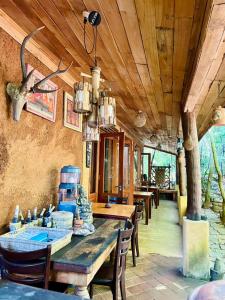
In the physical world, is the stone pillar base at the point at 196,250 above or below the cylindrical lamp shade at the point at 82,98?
below

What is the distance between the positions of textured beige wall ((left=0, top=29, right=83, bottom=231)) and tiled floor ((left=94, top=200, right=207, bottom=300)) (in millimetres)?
1334

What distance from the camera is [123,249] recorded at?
2172mm

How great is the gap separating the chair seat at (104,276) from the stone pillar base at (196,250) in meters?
1.35

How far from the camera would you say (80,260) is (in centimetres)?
158

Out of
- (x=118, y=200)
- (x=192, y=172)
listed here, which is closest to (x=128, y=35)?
(x=192, y=172)

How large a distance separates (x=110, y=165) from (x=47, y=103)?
131 inches

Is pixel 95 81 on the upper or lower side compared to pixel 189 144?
upper

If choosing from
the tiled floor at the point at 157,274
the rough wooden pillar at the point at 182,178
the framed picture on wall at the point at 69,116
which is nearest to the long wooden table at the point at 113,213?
the tiled floor at the point at 157,274

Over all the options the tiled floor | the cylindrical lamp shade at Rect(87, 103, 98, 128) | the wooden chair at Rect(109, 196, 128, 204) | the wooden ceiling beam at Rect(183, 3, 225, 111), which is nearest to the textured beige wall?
the cylindrical lamp shade at Rect(87, 103, 98, 128)

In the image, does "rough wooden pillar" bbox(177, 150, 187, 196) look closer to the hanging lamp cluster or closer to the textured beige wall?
the textured beige wall

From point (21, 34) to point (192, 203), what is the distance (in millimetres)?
2923

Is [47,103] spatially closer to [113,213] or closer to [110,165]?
[113,213]

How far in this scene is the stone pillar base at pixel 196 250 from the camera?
314 cm

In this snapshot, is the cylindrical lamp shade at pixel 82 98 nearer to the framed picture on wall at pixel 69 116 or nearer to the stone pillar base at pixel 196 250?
the framed picture on wall at pixel 69 116
